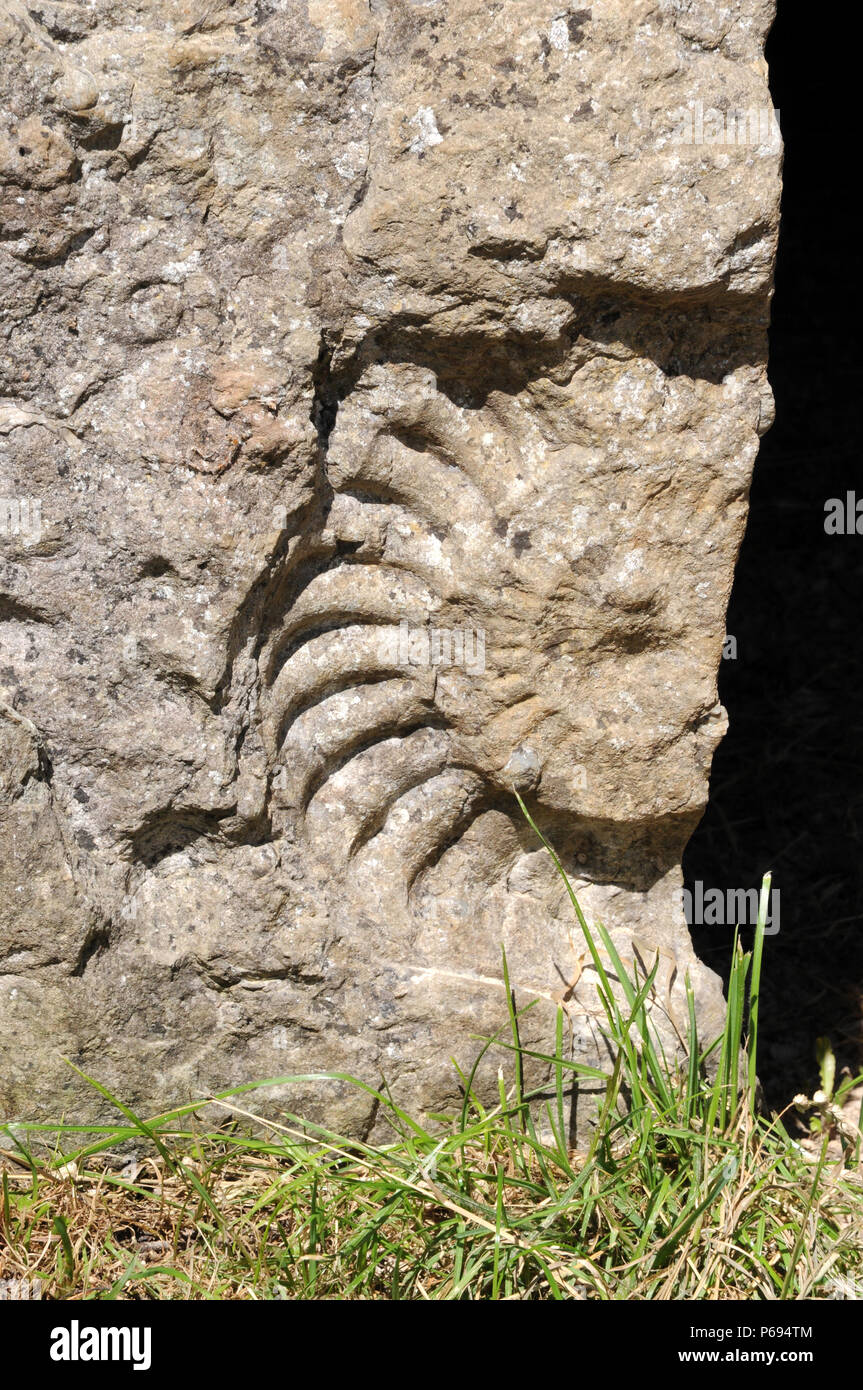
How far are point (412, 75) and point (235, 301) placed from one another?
0.36m

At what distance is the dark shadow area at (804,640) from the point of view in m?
2.64

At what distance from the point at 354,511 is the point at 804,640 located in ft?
5.92

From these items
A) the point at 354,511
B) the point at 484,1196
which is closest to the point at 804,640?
the point at 354,511

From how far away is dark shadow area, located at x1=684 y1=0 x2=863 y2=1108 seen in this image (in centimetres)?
264

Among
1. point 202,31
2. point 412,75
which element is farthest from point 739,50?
point 202,31

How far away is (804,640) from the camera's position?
3.37 m

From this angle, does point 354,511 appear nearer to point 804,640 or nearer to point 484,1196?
point 484,1196

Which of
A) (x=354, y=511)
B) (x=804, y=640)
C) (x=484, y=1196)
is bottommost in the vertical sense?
(x=484, y=1196)

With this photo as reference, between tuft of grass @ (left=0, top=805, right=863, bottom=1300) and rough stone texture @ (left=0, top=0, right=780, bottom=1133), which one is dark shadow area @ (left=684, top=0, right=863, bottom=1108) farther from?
rough stone texture @ (left=0, top=0, right=780, bottom=1133)

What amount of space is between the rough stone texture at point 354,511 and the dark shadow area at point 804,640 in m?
0.64

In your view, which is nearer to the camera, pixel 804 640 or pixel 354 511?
pixel 354 511

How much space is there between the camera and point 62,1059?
1.91m

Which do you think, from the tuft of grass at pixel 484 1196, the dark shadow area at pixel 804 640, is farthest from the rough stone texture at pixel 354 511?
the dark shadow area at pixel 804 640

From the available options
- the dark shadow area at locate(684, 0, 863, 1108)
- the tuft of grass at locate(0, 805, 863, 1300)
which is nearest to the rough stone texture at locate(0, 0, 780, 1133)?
the tuft of grass at locate(0, 805, 863, 1300)
